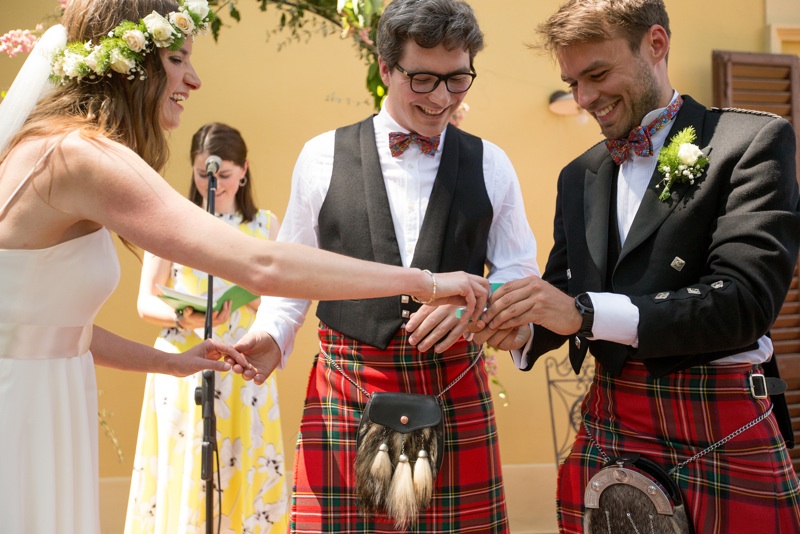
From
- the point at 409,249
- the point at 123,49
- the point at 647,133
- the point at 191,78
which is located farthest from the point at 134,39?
the point at 647,133

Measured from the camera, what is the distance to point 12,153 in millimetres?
1978

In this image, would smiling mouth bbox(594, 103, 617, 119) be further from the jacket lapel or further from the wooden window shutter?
the wooden window shutter

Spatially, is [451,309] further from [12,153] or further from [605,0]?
[12,153]

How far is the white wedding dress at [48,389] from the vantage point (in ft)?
6.25

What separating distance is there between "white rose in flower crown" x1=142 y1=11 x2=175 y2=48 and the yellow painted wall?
3.16 metres

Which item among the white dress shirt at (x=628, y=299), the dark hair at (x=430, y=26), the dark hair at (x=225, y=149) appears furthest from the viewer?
the dark hair at (x=225, y=149)

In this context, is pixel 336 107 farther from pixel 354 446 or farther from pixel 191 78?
pixel 354 446

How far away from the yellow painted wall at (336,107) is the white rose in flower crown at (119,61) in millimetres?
3262

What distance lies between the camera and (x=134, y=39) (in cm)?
205

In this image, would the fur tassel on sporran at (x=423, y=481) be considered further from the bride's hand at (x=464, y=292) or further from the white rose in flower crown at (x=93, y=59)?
the white rose in flower crown at (x=93, y=59)

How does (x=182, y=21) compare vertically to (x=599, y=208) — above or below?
above

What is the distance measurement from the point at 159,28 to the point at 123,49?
0.10 metres

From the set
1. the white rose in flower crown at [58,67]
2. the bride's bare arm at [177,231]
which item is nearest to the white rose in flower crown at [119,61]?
the white rose in flower crown at [58,67]

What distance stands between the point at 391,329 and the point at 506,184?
60 cm
